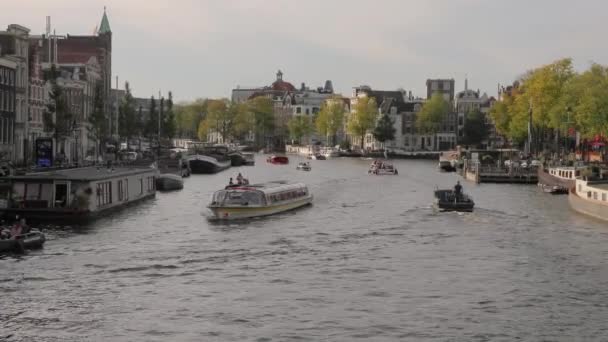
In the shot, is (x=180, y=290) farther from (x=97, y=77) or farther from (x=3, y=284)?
(x=97, y=77)

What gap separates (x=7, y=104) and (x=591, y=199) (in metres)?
56.6

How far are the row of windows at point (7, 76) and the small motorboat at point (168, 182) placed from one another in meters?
17.3

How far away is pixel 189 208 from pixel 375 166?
70391 millimetres

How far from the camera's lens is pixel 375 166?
15488 cm

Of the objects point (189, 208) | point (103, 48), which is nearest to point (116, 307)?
point (189, 208)

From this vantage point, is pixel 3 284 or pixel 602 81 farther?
pixel 602 81

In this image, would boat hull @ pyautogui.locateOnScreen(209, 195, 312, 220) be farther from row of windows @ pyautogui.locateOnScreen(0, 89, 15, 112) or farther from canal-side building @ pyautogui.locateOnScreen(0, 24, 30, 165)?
canal-side building @ pyautogui.locateOnScreen(0, 24, 30, 165)

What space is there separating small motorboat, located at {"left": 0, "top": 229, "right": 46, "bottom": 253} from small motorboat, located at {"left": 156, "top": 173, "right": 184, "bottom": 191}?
176ft

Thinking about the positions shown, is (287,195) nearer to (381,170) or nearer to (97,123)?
(97,123)

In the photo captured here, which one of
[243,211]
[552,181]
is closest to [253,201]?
[243,211]

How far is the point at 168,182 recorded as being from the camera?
368ft

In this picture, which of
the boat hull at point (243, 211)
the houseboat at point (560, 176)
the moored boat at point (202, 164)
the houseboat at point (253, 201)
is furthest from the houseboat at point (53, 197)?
the moored boat at point (202, 164)

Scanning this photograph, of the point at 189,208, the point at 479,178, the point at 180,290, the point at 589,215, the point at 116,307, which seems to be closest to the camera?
the point at 116,307

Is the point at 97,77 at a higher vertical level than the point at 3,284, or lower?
higher
